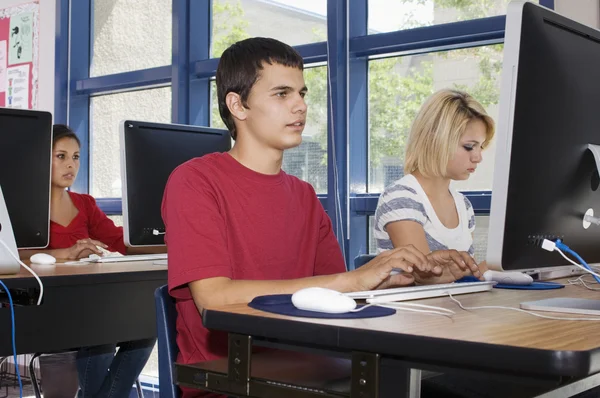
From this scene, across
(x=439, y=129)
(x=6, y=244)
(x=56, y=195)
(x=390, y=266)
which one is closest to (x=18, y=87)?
(x=56, y=195)

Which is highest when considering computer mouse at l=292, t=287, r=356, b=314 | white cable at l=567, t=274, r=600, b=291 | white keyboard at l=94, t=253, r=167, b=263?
computer mouse at l=292, t=287, r=356, b=314

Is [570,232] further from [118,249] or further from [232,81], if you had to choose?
[118,249]

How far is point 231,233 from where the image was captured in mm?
1513

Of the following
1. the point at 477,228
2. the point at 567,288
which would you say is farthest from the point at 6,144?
the point at 477,228

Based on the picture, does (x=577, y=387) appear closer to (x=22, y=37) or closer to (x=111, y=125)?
(x=111, y=125)

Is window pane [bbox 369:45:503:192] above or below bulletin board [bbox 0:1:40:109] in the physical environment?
below

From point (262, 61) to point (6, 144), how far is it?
944mm

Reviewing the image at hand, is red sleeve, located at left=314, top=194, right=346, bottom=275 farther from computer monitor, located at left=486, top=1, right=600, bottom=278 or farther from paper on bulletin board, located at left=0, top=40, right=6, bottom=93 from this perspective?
paper on bulletin board, located at left=0, top=40, right=6, bottom=93

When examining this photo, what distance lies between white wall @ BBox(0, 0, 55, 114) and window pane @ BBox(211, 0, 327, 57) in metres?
1.24

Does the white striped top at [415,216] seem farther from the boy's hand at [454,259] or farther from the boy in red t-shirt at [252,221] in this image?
the boy's hand at [454,259]

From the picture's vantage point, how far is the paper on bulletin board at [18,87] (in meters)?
4.87

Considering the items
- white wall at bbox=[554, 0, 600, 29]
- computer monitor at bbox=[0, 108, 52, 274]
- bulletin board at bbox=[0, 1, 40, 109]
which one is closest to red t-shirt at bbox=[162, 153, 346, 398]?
computer monitor at bbox=[0, 108, 52, 274]

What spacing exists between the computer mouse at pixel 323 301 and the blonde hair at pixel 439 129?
123 cm

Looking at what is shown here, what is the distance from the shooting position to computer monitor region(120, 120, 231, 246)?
2457 mm
